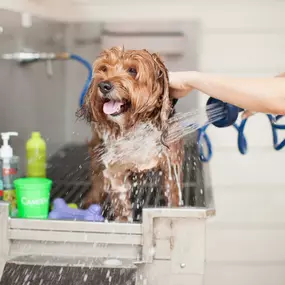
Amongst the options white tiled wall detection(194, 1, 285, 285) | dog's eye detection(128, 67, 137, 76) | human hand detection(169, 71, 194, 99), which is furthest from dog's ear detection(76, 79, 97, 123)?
white tiled wall detection(194, 1, 285, 285)

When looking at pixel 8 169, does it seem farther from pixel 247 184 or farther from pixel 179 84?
pixel 247 184

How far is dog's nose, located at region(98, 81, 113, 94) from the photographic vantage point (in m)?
1.54

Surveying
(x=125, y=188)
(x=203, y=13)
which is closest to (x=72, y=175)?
(x=125, y=188)

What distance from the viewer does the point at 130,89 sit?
157 cm

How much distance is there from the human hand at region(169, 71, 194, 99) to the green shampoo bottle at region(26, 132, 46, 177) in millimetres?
488

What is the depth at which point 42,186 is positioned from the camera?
161cm

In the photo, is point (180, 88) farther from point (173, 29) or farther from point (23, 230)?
point (173, 29)

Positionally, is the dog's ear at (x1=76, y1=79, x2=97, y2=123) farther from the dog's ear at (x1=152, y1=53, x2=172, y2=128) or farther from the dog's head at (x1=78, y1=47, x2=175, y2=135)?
the dog's ear at (x1=152, y1=53, x2=172, y2=128)

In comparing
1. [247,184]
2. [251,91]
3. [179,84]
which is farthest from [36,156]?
[247,184]

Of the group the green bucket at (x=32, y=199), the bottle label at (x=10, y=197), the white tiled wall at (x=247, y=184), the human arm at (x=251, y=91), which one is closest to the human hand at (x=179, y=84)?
the human arm at (x=251, y=91)

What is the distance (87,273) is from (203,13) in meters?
1.24

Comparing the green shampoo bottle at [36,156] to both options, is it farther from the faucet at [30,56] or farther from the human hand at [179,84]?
the human hand at [179,84]

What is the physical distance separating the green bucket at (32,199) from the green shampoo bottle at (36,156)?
192 mm

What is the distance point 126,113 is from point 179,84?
0.60 ft
